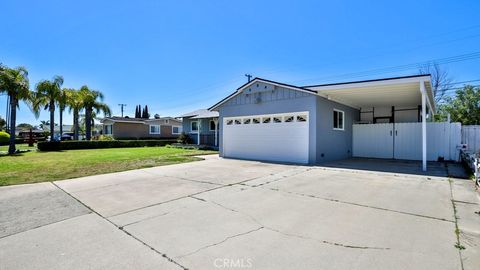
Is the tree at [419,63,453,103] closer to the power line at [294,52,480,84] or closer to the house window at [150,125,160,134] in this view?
the power line at [294,52,480,84]

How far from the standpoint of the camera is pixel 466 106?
24.3 metres

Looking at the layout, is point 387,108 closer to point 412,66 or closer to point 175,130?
point 412,66

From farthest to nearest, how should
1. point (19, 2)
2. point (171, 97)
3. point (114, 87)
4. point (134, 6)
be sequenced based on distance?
point (171, 97) < point (114, 87) < point (134, 6) < point (19, 2)

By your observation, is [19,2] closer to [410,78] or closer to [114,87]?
[410,78]

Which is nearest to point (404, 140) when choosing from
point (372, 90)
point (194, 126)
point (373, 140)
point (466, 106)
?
point (373, 140)

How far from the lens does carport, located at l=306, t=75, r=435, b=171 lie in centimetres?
934

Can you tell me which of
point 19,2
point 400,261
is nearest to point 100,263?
point 400,261

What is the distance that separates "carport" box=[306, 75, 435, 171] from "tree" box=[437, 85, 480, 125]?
46.3 feet

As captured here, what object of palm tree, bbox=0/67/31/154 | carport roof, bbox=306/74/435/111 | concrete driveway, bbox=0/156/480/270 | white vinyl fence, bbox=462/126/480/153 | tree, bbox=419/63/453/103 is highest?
tree, bbox=419/63/453/103

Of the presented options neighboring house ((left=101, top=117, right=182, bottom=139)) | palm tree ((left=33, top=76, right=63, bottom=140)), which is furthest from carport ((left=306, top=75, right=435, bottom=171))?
neighboring house ((left=101, top=117, right=182, bottom=139))

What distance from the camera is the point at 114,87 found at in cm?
3281

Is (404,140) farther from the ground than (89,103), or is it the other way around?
(89,103)

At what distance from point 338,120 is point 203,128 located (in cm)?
1393

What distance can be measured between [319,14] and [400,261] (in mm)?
13112
